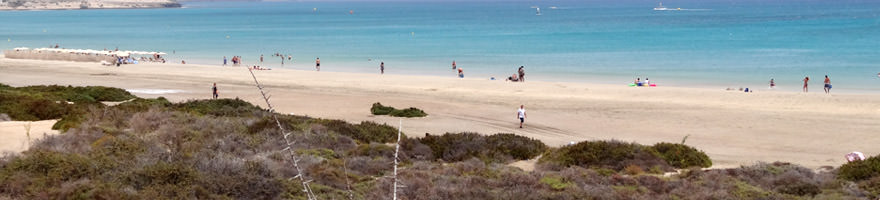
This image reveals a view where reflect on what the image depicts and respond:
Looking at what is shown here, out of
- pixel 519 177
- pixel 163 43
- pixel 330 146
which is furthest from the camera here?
pixel 163 43

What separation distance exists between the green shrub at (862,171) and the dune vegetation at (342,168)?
2 centimetres

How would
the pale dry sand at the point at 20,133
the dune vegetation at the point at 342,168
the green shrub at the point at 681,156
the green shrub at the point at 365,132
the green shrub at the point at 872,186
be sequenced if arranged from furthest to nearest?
the green shrub at the point at 365,132 < the green shrub at the point at 681,156 < the pale dry sand at the point at 20,133 < the green shrub at the point at 872,186 < the dune vegetation at the point at 342,168

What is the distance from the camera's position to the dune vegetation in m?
11.9

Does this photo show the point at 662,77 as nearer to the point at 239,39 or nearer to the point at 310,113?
the point at 310,113

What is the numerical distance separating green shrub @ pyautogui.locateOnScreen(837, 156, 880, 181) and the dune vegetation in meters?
0.02

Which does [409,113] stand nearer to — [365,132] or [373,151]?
[365,132]

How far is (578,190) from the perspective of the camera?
12609mm

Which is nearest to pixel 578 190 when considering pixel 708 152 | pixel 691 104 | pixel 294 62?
pixel 708 152

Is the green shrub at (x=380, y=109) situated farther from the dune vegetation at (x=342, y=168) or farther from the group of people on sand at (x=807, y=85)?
the group of people on sand at (x=807, y=85)

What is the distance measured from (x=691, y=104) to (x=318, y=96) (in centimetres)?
1228

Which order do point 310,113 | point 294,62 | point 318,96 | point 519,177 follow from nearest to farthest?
point 519,177 < point 310,113 < point 318,96 < point 294,62

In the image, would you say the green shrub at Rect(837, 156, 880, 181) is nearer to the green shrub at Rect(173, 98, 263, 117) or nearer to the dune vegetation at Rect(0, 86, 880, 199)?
the dune vegetation at Rect(0, 86, 880, 199)

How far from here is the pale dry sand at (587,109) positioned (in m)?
21.9

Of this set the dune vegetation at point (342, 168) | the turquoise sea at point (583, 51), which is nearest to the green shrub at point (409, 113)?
the dune vegetation at point (342, 168)
